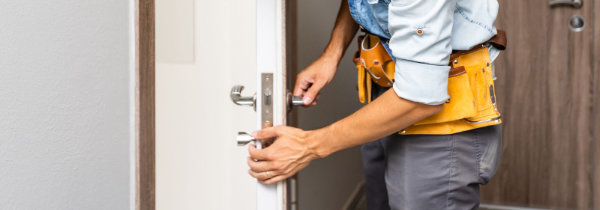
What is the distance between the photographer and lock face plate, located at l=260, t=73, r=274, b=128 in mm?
745

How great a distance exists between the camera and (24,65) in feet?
1.89

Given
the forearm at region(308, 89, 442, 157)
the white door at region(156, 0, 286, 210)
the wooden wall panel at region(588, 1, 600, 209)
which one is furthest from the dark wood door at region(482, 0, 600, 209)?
the forearm at region(308, 89, 442, 157)

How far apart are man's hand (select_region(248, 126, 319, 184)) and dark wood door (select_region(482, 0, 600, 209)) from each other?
1648mm

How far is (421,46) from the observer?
2.17ft

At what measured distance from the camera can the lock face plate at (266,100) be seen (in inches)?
29.3

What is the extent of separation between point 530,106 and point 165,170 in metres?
1.69

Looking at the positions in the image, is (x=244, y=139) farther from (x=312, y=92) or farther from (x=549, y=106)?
(x=549, y=106)

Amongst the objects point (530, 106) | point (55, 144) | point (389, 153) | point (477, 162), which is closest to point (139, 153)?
point (55, 144)

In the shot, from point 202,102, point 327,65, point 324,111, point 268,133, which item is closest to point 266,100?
point 268,133

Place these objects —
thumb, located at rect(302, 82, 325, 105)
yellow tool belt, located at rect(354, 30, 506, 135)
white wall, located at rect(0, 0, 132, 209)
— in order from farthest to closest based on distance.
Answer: thumb, located at rect(302, 82, 325, 105), yellow tool belt, located at rect(354, 30, 506, 135), white wall, located at rect(0, 0, 132, 209)

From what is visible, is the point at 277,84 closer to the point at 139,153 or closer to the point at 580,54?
the point at 139,153

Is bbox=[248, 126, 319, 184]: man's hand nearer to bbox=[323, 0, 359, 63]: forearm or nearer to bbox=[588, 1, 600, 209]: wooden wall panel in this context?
bbox=[323, 0, 359, 63]: forearm

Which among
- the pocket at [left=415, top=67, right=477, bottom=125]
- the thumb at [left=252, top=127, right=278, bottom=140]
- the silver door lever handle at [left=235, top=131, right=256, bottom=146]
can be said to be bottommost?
the silver door lever handle at [left=235, top=131, right=256, bottom=146]

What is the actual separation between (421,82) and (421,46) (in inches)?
2.2
